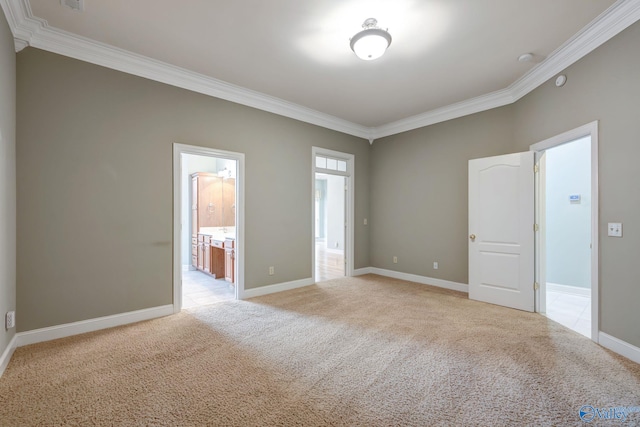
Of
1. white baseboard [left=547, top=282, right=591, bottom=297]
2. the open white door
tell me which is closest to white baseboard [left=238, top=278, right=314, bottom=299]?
the open white door

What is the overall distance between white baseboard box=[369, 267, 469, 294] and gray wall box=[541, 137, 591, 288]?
158 centimetres

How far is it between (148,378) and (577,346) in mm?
3727

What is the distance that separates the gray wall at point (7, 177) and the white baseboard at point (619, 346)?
16.6 feet

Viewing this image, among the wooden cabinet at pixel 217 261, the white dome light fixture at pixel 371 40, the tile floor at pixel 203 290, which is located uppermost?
the white dome light fixture at pixel 371 40

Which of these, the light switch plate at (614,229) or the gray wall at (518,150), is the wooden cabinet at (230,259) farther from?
the light switch plate at (614,229)

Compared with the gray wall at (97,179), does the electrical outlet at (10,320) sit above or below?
below

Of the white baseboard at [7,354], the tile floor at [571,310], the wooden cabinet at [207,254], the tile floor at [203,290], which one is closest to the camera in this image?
the white baseboard at [7,354]

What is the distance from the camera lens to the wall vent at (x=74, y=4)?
235 centimetres

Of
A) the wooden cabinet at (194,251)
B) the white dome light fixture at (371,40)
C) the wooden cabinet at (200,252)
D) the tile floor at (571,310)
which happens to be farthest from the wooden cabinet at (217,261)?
the tile floor at (571,310)

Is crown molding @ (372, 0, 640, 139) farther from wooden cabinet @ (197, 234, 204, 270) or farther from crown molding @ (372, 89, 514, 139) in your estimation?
wooden cabinet @ (197, 234, 204, 270)

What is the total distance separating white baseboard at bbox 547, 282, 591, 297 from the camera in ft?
14.4

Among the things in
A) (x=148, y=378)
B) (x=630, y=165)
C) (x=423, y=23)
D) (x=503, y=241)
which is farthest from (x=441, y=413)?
(x=423, y=23)

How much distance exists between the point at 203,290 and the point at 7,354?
244cm

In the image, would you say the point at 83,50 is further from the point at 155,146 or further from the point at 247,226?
the point at 247,226
